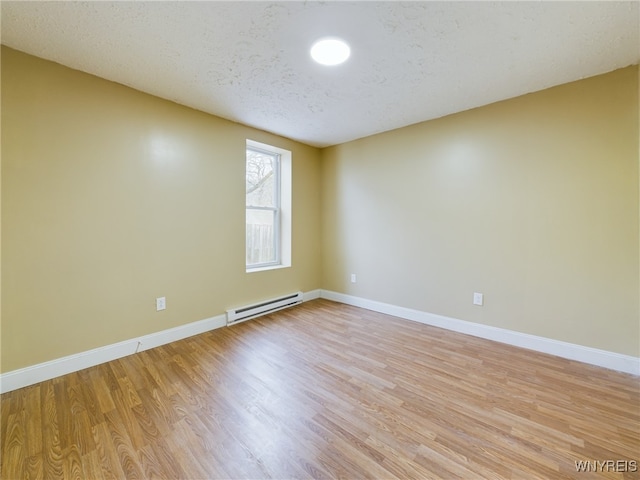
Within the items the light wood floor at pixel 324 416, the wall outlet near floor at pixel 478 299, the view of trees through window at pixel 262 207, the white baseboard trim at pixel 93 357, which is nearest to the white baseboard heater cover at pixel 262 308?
the white baseboard trim at pixel 93 357

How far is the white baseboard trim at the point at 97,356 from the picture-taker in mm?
1802

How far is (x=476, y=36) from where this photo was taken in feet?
5.44

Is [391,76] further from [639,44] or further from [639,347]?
[639,347]

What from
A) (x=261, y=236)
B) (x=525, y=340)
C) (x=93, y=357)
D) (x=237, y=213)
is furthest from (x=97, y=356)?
(x=525, y=340)

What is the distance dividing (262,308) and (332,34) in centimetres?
283

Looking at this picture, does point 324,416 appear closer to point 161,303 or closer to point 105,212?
point 161,303

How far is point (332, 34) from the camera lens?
64.6 inches

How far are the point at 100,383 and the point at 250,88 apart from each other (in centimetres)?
256

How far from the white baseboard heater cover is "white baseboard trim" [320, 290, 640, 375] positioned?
1.04m

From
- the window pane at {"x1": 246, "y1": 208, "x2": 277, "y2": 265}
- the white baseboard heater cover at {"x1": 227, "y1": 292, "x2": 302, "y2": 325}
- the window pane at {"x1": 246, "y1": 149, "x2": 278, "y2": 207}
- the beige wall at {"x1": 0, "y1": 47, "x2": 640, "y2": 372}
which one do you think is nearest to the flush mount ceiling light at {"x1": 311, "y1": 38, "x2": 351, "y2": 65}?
the beige wall at {"x1": 0, "y1": 47, "x2": 640, "y2": 372}

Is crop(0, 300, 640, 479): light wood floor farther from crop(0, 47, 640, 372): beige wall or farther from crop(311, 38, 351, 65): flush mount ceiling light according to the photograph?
crop(311, 38, 351, 65): flush mount ceiling light

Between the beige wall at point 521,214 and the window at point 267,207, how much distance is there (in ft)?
3.69

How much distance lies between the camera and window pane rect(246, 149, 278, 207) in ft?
11.2

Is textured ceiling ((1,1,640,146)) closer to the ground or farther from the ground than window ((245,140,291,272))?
farther from the ground
